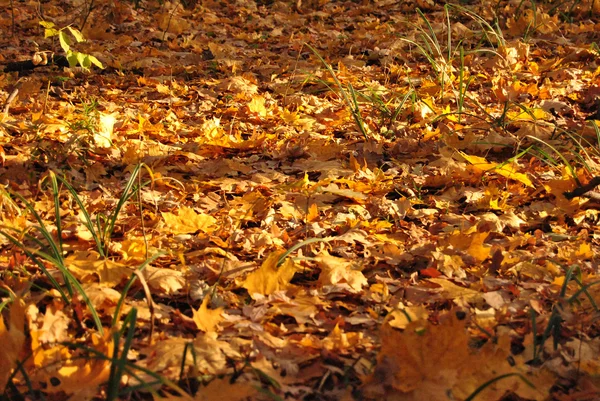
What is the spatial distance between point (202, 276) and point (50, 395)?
0.75m

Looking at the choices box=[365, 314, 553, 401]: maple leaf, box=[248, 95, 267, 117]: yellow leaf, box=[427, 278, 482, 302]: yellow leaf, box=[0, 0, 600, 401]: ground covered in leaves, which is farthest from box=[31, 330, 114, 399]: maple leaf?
box=[248, 95, 267, 117]: yellow leaf

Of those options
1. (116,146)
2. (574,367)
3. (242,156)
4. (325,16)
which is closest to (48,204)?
(116,146)

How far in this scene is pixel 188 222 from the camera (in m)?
2.81

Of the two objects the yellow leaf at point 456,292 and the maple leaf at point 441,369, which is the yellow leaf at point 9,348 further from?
the yellow leaf at point 456,292

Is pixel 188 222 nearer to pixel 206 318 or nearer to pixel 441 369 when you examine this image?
pixel 206 318

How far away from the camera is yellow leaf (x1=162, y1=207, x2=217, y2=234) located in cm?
278

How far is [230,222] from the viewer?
291cm

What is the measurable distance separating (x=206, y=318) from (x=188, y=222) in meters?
0.77

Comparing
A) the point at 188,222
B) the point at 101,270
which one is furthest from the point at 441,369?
the point at 188,222

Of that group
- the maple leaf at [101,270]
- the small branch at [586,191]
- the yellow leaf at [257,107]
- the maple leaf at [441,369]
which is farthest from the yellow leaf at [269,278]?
the yellow leaf at [257,107]

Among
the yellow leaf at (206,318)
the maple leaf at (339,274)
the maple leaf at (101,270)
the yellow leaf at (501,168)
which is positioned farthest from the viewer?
the yellow leaf at (501,168)

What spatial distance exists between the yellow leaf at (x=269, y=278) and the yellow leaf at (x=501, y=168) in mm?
1246

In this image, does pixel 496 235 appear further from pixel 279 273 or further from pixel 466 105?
pixel 466 105

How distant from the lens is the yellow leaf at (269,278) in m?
2.32
